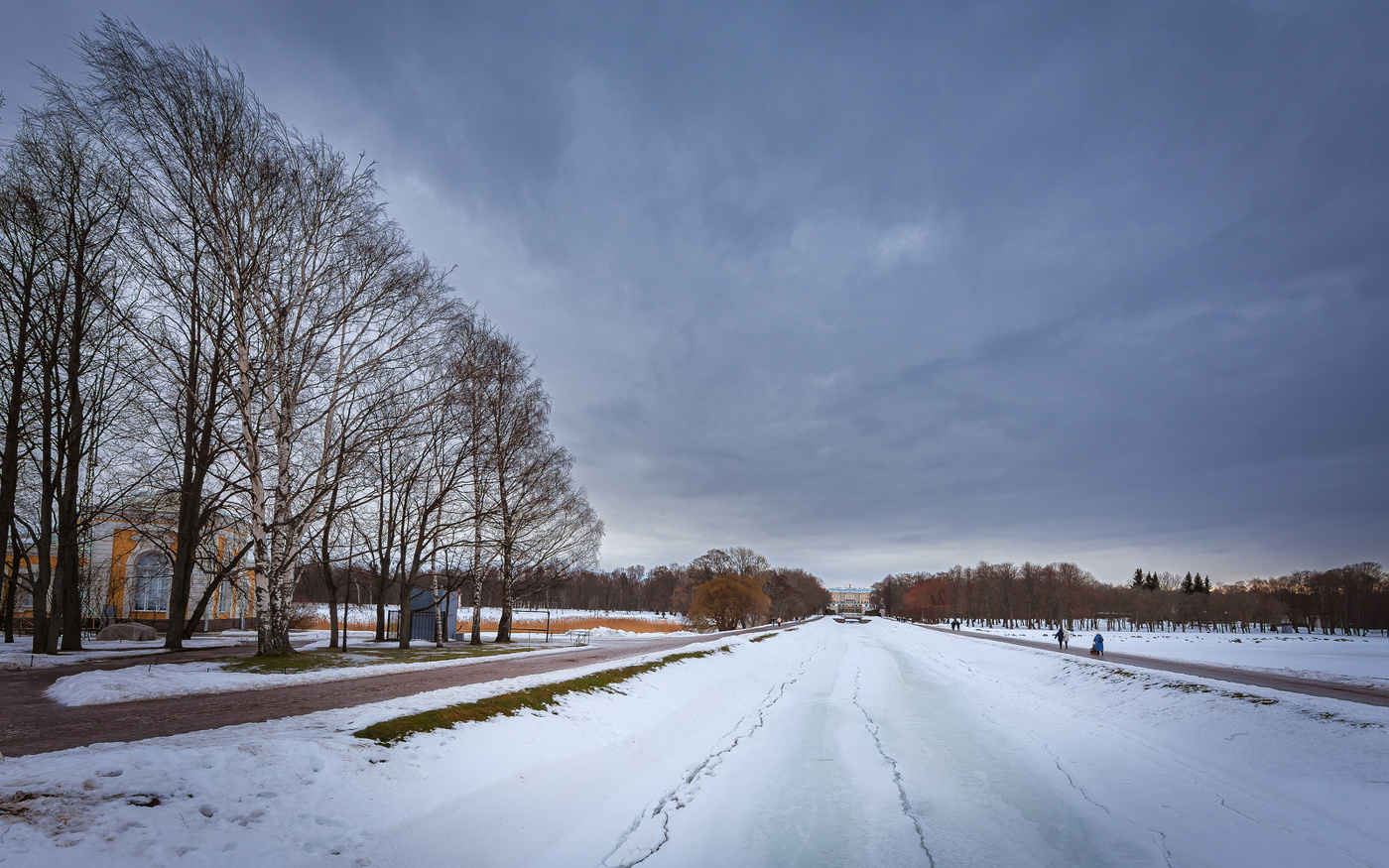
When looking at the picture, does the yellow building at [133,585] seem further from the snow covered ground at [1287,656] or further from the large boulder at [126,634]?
the snow covered ground at [1287,656]

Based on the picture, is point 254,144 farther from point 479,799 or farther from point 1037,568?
point 1037,568

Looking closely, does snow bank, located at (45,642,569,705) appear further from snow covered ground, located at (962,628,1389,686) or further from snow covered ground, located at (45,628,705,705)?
snow covered ground, located at (962,628,1389,686)

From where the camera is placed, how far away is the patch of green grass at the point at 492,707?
7.72 m

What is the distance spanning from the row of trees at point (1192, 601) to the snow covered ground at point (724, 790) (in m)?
121

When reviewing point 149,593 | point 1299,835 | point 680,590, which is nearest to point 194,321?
point 1299,835

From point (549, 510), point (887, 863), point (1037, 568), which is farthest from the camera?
point (1037, 568)

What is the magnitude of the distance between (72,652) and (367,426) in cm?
1143

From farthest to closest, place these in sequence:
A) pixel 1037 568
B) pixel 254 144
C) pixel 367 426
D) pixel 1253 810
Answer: pixel 1037 568
pixel 367 426
pixel 254 144
pixel 1253 810

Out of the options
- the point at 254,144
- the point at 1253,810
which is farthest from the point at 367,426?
the point at 1253,810

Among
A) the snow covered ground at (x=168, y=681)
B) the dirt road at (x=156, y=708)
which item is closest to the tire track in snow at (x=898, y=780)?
the dirt road at (x=156, y=708)

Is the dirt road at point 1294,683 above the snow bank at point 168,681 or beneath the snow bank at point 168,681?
beneath

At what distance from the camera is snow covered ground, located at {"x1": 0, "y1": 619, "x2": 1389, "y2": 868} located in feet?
16.7

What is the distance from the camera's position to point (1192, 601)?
122750 millimetres

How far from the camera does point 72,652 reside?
18.2 metres
